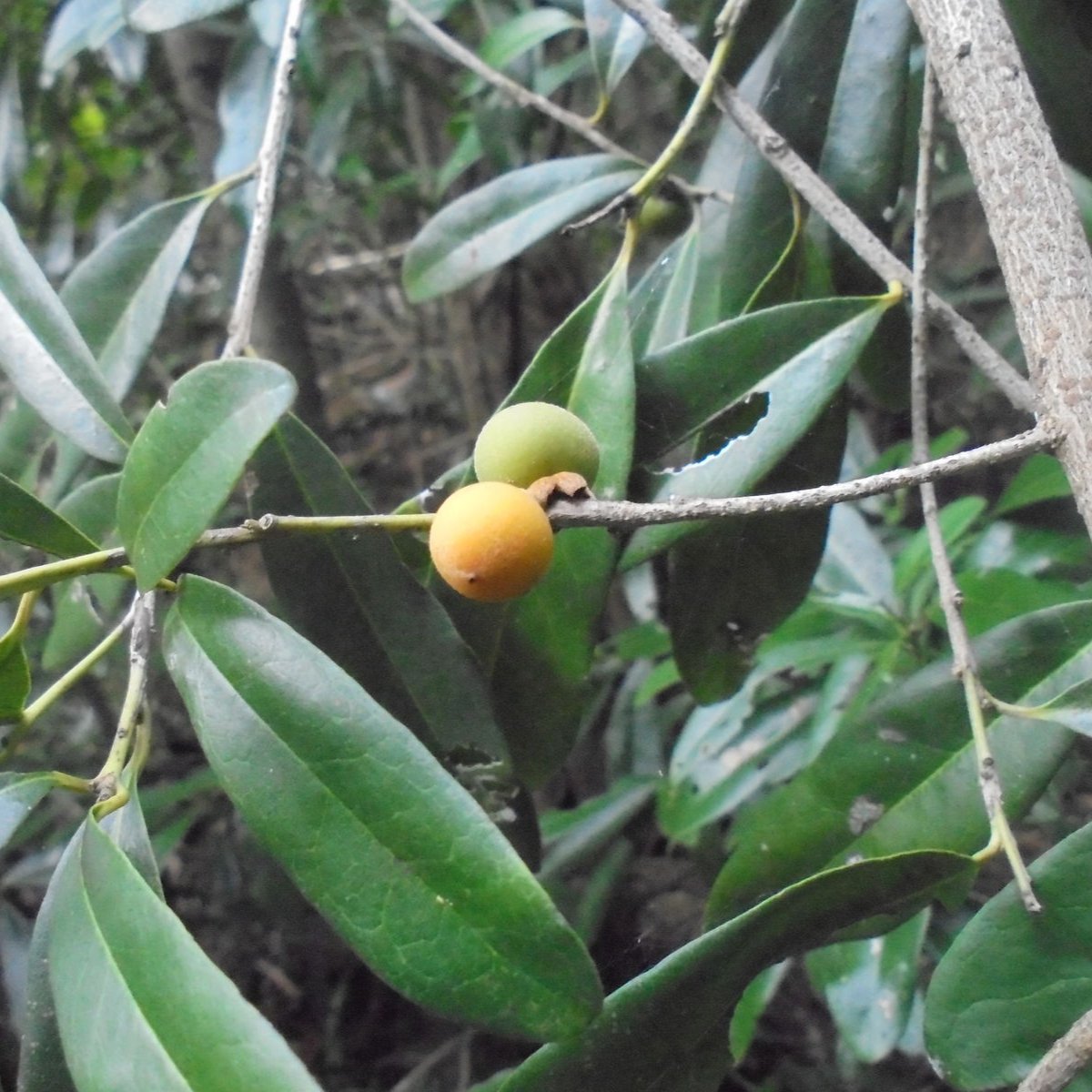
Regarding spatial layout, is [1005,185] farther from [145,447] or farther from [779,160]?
[145,447]

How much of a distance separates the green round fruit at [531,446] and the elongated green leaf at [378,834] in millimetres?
115

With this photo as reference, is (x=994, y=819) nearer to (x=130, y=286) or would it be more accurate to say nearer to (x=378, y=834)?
(x=378, y=834)

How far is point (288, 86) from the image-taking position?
2.31 ft

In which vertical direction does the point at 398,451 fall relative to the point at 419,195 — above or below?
below

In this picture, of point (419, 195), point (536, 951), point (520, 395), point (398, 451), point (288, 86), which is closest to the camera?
point (536, 951)

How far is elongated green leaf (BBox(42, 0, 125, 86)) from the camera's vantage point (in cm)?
115

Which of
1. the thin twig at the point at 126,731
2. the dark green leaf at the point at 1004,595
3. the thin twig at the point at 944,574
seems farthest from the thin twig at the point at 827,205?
the thin twig at the point at 126,731

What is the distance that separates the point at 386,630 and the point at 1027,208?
1.31ft

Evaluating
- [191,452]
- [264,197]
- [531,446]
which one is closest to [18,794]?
[191,452]

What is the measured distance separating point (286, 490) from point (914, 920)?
0.58 meters

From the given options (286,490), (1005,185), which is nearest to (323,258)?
(286,490)

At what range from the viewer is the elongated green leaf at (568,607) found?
584 mm

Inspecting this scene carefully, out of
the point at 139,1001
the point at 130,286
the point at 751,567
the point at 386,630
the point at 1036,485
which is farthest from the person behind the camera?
the point at 1036,485

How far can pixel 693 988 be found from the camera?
427 millimetres
